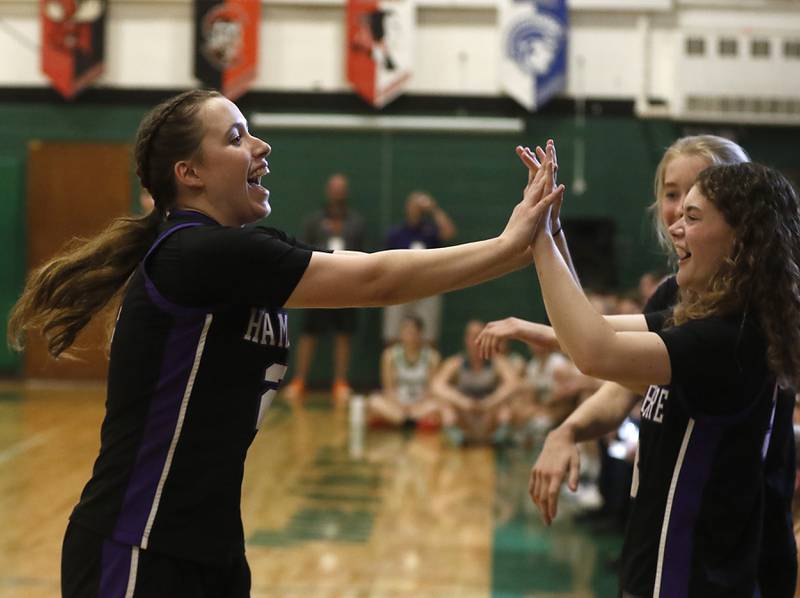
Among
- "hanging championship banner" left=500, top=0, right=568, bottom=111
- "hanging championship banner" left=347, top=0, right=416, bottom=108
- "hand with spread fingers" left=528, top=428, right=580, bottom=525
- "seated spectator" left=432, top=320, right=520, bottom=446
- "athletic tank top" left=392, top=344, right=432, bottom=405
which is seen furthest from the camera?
"hanging championship banner" left=347, top=0, right=416, bottom=108

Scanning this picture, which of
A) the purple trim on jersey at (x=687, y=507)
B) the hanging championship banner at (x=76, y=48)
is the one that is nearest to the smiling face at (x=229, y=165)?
the purple trim on jersey at (x=687, y=507)

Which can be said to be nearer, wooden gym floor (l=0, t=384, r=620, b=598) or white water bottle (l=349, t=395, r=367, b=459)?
wooden gym floor (l=0, t=384, r=620, b=598)

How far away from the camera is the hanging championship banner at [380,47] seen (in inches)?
462

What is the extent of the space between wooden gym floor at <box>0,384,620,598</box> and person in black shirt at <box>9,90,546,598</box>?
2712 mm

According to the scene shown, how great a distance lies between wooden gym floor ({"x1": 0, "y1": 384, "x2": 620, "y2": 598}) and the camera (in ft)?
16.7

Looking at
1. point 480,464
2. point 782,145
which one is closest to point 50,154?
point 480,464

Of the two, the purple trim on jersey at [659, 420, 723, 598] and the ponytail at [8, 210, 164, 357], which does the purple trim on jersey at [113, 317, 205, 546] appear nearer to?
the ponytail at [8, 210, 164, 357]

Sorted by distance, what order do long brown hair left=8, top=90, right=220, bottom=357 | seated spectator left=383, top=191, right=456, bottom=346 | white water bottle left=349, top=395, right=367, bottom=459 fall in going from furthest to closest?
seated spectator left=383, top=191, right=456, bottom=346
white water bottle left=349, top=395, right=367, bottom=459
long brown hair left=8, top=90, right=220, bottom=357

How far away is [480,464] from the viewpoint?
8.11 metres

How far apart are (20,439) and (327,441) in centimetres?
224

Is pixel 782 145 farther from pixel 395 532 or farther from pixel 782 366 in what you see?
pixel 782 366

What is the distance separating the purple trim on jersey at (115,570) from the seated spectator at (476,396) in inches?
266

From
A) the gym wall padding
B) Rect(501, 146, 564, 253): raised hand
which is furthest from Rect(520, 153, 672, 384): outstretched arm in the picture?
the gym wall padding

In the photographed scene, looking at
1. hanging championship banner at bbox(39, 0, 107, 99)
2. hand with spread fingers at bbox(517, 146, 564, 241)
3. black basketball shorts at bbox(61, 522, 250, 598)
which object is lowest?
black basketball shorts at bbox(61, 522, 250, 598)
